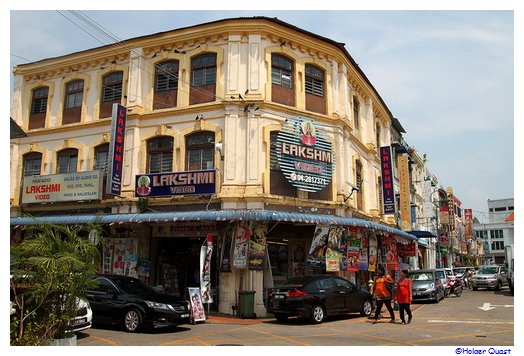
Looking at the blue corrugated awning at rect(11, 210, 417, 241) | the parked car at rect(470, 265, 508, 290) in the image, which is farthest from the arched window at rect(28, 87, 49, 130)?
the parked car at rect(470, 265, 508, 290)

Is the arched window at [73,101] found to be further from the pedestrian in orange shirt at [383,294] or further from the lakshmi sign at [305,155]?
the pedestrian in orange shirt at [383,294]

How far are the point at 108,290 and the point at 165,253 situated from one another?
6.41 meters

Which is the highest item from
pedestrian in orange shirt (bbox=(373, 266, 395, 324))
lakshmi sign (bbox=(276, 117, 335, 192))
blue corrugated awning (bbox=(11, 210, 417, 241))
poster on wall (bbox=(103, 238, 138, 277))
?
lakshmi sign (bbox=(276, 117, 335, 192))

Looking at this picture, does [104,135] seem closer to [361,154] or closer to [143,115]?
[143,115]

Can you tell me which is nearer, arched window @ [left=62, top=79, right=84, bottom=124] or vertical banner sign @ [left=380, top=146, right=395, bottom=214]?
arched window @ [left=62, top=79, right=84, bottom=124]

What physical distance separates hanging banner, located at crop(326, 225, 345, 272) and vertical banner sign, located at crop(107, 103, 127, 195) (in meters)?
8.79

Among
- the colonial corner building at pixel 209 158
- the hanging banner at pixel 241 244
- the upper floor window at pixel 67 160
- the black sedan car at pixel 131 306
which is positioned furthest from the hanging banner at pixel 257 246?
the upper floor window at pixel 67 160

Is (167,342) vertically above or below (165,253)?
below

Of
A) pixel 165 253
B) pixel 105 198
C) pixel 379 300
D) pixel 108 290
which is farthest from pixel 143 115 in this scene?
pixel 379 300

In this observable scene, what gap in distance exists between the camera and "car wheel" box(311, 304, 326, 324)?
1479cm

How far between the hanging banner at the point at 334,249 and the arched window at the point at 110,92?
11.3 meters

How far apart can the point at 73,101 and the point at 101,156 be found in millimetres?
3519

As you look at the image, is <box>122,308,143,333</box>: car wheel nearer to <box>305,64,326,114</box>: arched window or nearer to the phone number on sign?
the phone number on sign

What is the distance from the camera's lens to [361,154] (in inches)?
948
